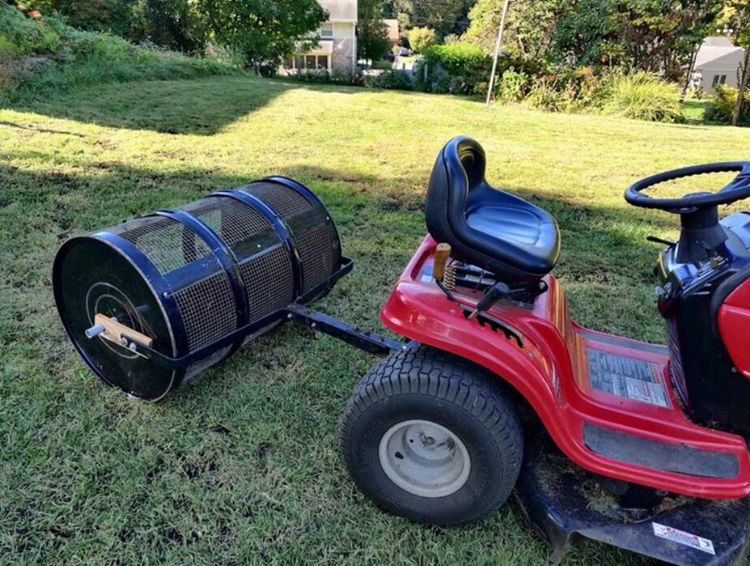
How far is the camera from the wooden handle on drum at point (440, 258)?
1.66m

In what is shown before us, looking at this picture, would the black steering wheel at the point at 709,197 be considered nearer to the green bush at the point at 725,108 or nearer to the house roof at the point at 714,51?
the green bush at the point at 725,108

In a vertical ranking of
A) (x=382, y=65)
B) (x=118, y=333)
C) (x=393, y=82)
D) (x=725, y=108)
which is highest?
(x=118, y=333)

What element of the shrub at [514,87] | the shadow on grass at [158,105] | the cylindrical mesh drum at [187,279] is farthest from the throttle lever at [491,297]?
the shrub at [514,87]

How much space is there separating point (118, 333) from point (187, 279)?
36 cm

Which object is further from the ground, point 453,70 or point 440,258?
point 440,258

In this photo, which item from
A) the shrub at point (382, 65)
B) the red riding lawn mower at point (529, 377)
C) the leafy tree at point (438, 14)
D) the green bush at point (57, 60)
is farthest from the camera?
the leafy tree at point (438, 14)

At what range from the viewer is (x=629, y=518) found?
1.67m

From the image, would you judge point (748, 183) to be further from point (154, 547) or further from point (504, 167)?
point (504, 167)

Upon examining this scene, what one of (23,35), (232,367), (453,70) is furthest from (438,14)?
(232,367)

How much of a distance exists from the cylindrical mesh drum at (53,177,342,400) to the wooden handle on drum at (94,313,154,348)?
0.13ft

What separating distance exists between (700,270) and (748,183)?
0.29 m

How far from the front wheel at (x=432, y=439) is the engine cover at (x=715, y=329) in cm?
56

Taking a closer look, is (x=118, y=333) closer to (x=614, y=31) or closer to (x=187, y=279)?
(x=187, y=279)

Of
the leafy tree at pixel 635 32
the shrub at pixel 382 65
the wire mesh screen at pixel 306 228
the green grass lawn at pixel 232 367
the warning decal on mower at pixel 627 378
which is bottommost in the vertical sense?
the shrub at pixel 382 65
